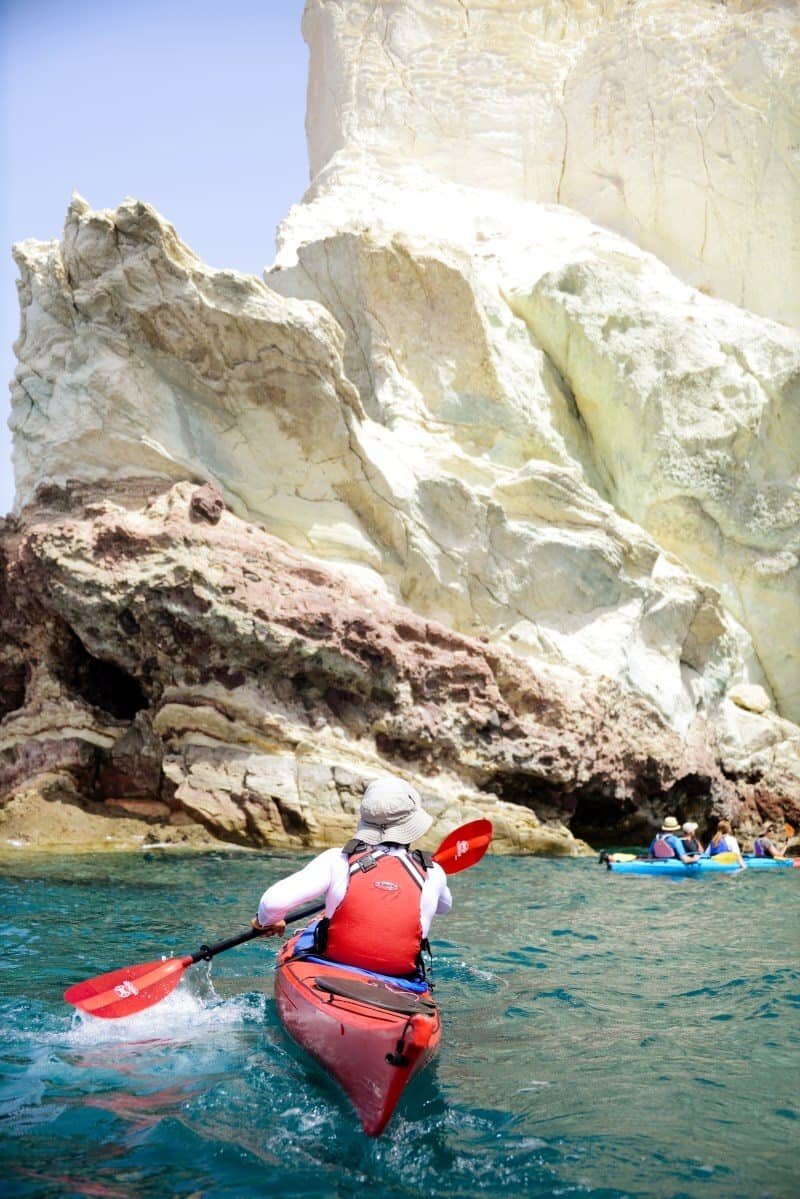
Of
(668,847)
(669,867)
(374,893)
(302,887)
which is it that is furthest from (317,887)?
(668,847)

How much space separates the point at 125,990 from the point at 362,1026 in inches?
67.5

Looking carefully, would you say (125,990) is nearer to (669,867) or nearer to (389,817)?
(389,817)

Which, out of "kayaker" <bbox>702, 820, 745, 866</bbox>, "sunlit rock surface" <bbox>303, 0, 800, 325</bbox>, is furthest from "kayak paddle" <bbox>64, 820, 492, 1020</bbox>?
"sunlit rock surface" <bbox>303, 0, 800, 325</bbox>

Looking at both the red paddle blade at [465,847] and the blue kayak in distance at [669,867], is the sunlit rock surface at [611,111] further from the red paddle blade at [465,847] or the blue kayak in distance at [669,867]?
the red paddle blade at [465,847]

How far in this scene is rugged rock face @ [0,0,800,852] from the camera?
12750 mm

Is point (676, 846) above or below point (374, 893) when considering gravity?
below

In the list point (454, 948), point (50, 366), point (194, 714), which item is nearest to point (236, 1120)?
point (454, 948)

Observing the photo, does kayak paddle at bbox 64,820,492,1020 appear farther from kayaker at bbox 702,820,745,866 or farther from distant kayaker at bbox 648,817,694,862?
kayaker at bbox 702,820,745,866

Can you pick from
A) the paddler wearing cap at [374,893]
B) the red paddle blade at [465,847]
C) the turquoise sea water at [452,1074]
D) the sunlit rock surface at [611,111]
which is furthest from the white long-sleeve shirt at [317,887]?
the sunlit rock surface at [611,111]

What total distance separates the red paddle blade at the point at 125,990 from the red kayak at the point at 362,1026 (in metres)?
0.73

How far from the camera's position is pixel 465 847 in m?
6.24

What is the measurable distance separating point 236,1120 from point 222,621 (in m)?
9.05

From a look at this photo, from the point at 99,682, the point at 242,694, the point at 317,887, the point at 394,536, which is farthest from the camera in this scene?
the point at 394,536

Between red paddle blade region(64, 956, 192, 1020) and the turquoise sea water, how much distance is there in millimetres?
121
